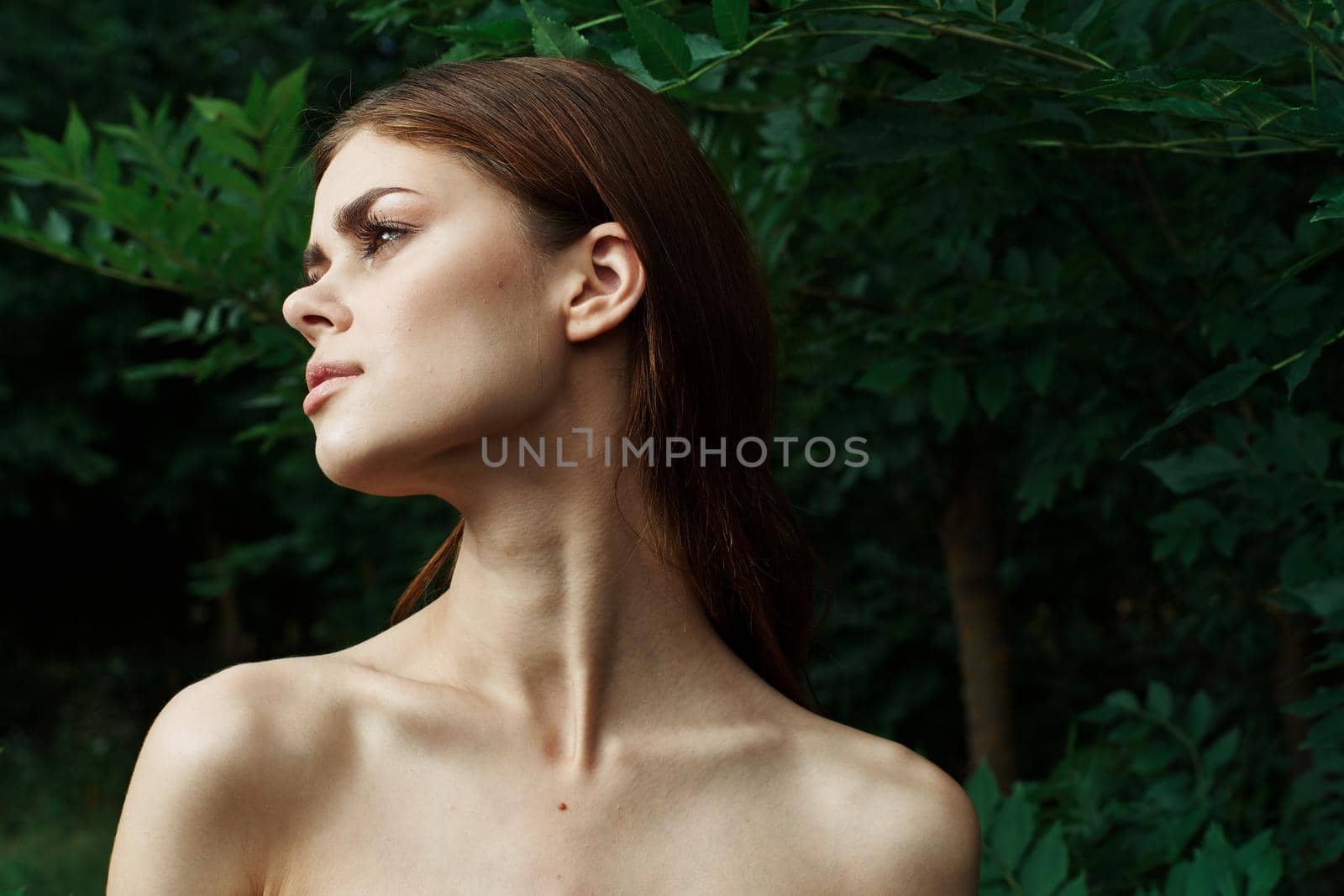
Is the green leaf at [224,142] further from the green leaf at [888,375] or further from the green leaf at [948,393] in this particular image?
the green leaf at [948,393]

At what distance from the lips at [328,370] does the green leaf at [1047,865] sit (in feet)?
4.53

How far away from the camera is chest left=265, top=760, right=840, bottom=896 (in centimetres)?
154

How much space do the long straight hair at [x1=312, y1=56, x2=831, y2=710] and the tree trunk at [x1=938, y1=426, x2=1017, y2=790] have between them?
237cm

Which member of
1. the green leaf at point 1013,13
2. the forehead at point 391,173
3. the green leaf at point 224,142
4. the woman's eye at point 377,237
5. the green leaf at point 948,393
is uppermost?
the green leaf at point 1013,13

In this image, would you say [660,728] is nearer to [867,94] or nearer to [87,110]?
[867,94]

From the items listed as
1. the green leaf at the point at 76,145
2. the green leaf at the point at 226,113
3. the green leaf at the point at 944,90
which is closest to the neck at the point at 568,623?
the green leaf at the point at 944,90

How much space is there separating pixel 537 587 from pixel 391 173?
55 centimetres

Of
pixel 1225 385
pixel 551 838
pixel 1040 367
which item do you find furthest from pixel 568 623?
pixel 1040 367

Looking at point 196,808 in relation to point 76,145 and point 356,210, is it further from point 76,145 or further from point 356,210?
point 76,145

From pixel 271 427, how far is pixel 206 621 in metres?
9.41

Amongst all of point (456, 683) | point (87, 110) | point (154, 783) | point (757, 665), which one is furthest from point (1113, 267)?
point (87, 110)

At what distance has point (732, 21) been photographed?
5.16 ft

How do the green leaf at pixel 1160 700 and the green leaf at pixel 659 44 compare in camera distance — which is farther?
the green leaf at pixel 1160 700

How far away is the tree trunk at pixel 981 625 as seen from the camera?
418 cm
